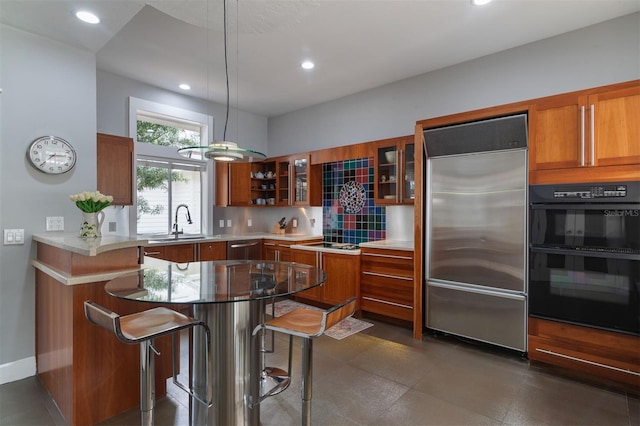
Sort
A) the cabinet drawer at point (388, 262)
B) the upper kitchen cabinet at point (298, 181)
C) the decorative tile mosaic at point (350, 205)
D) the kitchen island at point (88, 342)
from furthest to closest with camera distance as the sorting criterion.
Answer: the upper kitchen cabinet at point (298, 181)
the decorative tile mosaic at point (350, 205)
the cabinet drawer at point (388, 262)
the kitchen island at point (88, 342)

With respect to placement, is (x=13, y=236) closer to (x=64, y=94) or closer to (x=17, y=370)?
(x=17, y=370)

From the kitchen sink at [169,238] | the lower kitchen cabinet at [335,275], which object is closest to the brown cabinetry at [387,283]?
the lower kitchen cabinet at [335,275]

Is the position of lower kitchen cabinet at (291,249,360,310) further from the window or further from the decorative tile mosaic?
the window

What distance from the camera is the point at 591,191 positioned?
8.27ft

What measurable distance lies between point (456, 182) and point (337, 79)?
2091 mm

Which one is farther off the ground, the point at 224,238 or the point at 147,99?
the point at 147,99

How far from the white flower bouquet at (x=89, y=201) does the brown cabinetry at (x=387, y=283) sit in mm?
2801

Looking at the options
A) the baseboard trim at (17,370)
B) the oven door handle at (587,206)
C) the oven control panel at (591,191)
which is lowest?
the baseboard trim at (17,370)

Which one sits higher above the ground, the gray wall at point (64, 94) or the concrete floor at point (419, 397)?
the gray wall at point (64, 94)

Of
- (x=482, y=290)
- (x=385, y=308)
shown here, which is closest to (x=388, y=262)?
(x=385, y=308)

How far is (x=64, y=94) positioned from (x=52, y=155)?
0.56 metres

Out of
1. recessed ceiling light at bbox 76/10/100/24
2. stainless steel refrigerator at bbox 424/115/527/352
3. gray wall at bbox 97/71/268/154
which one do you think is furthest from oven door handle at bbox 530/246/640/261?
gray wall at bbox 97/71/268/154

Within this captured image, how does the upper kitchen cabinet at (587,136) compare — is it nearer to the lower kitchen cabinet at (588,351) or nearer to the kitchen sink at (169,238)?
the lower kitchen cabinet at (588,351)

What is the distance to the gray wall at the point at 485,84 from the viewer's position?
288 centimetres
